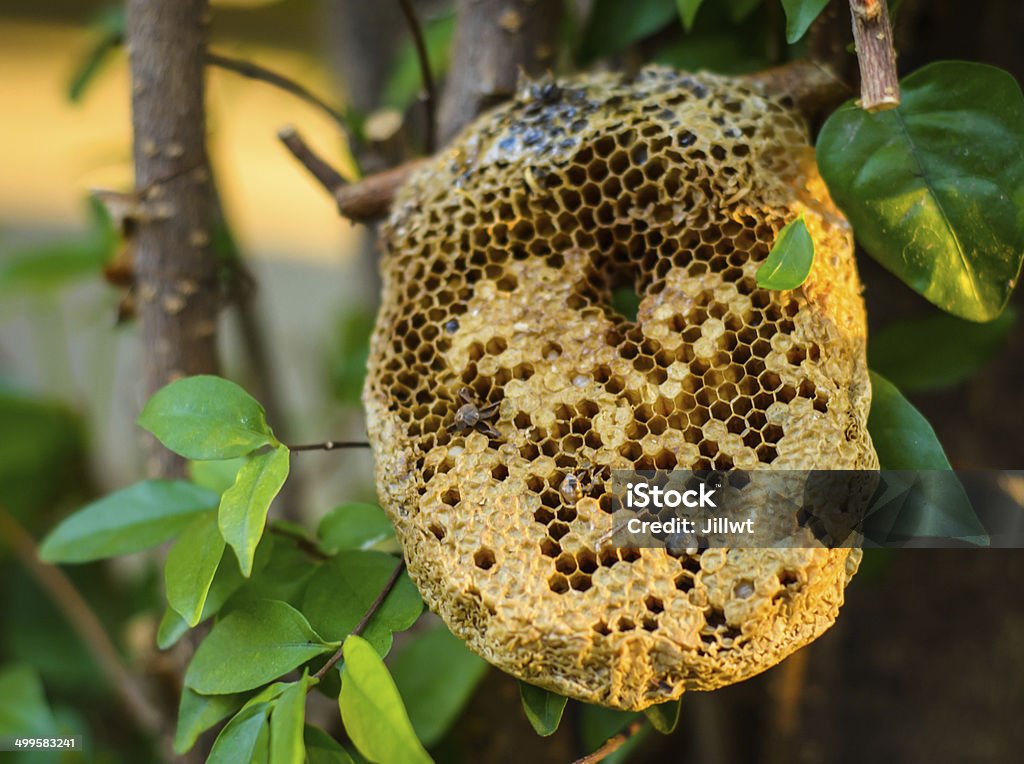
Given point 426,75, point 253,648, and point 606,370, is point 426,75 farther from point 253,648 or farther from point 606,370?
point 253,648

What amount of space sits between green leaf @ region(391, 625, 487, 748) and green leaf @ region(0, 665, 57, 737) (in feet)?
1.02

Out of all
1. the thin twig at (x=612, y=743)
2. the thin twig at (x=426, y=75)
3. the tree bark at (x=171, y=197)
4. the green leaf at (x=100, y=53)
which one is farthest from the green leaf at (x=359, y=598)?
the green leaf at (x=100, y=53)

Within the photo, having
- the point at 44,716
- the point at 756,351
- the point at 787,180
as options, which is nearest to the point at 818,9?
the point at 787,180

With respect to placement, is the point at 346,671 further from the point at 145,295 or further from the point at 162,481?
the point at 145,295

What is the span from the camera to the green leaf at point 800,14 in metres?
0.47

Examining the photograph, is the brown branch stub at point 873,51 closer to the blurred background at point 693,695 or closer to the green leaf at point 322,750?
the blurred background at point 693,695

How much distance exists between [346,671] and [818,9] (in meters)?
0.43

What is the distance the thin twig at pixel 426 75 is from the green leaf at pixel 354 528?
1.02 feet

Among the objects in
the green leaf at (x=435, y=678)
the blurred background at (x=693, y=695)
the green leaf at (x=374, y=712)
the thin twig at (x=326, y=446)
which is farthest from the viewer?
the blurred background at (x=693, y=695)

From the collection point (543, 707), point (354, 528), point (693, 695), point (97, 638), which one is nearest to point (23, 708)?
point (97, 638)

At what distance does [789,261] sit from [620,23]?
1.14 feet

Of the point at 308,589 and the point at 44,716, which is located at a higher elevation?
the point at 308,589

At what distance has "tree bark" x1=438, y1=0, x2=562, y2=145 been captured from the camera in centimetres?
66

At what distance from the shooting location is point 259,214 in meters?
2.22
